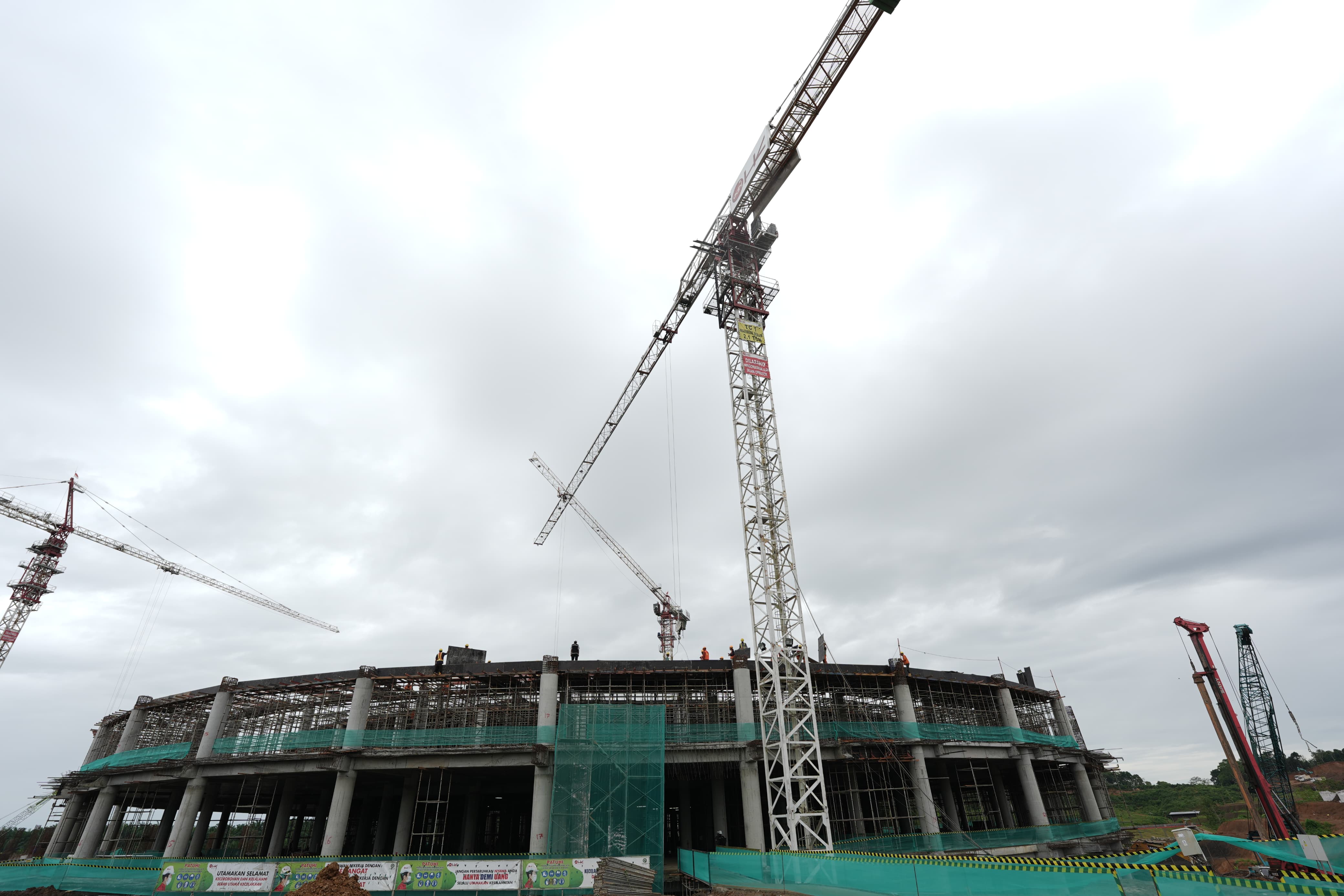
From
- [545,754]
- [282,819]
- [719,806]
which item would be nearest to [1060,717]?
[719,806]

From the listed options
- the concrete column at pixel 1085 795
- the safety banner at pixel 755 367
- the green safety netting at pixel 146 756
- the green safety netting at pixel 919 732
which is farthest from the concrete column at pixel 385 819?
the concrete column at pixel 1085 795

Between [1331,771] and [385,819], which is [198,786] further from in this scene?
[1331,771]

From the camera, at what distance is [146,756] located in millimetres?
34156

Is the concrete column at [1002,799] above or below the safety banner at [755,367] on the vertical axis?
below

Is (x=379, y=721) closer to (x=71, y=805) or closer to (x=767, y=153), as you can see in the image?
(x=71, y=805)

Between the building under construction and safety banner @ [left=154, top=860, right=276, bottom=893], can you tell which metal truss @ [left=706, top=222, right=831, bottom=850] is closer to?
the building under construction

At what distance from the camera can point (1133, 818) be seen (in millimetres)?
69312

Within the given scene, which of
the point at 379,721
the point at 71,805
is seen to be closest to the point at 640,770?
the point at 379,721

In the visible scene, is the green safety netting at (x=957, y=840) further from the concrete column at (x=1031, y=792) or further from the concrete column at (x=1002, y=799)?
the concrete column at (x=1002, y=799)

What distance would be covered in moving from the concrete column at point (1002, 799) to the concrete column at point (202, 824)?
45454 millimetres

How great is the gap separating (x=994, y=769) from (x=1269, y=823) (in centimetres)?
1349

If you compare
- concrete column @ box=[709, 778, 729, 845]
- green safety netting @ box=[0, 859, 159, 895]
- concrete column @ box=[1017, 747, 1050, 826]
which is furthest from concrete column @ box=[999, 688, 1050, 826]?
green safety netting @ box=[0, 859, 159, 895]

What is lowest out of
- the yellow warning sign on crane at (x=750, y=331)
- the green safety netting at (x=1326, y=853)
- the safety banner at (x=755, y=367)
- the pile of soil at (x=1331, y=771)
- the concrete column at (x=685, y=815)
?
the green safety netting at (x=1326, y=853)

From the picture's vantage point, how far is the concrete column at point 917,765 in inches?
1172
